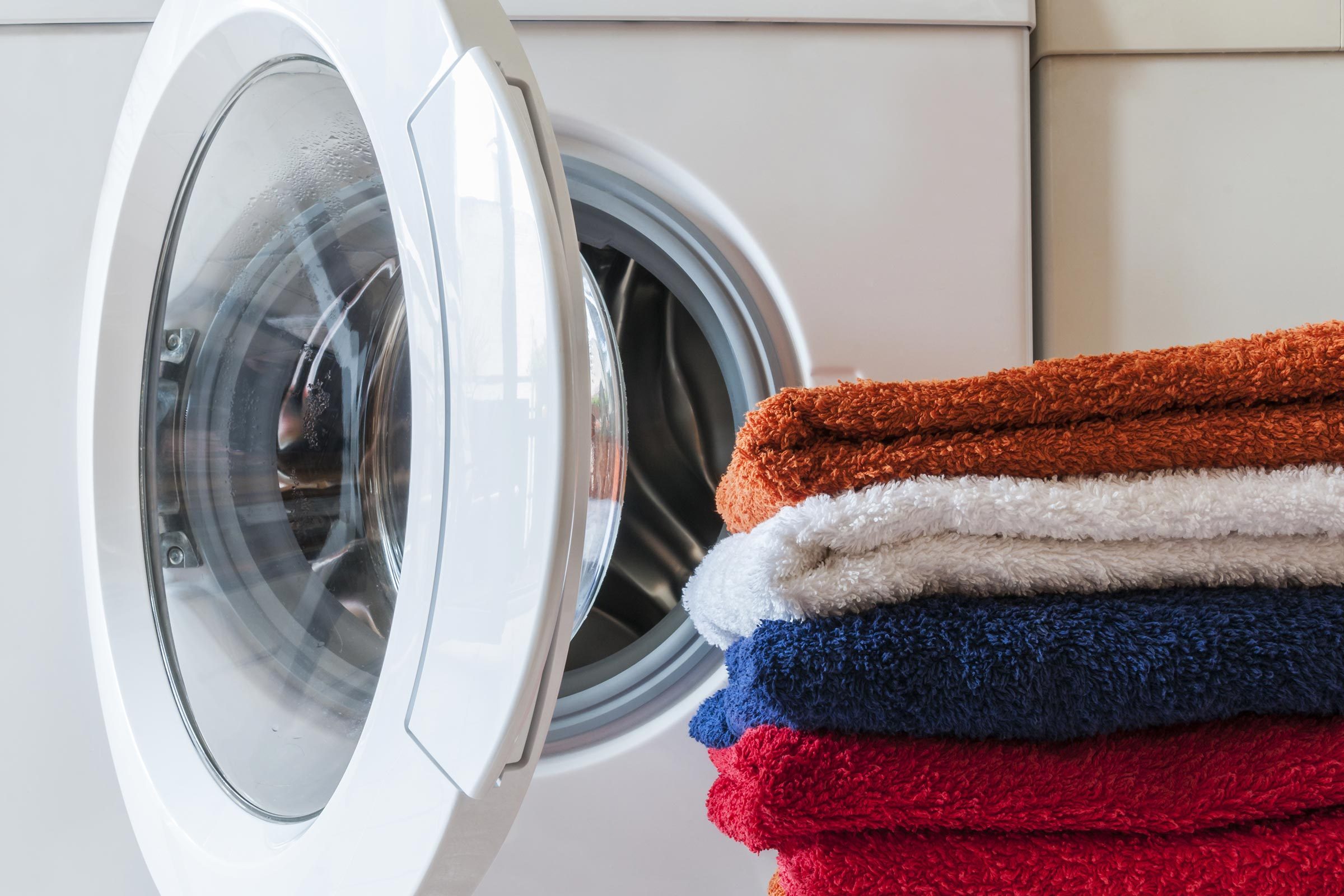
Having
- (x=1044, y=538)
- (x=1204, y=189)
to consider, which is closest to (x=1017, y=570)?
(x=1044, y=538)

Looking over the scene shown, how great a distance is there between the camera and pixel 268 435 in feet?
1.69

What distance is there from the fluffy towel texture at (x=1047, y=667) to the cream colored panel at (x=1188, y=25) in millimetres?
374

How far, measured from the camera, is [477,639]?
0.90 feet

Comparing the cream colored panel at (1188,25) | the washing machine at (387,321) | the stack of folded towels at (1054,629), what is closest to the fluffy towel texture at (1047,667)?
the stack of folded towels at (1054,629)

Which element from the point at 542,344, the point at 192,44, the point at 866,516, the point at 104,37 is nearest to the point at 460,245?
the point at 542,344

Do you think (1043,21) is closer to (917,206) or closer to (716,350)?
(917,206)

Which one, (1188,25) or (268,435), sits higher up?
(1188,25)

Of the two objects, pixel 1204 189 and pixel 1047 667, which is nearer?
pixel 1047 667

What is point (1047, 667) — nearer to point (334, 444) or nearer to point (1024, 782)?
point (1024, 782)

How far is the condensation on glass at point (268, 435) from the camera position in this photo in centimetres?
47

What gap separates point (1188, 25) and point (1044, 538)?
399 millimetres

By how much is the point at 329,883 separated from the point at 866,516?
0.25m

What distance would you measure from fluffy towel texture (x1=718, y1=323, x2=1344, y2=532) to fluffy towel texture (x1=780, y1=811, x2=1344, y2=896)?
5.2 inches

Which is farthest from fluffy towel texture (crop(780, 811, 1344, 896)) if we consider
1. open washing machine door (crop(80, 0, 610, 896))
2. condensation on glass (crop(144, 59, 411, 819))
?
condensation on glass (crop(144, 59, 411, 819))
